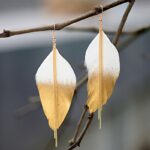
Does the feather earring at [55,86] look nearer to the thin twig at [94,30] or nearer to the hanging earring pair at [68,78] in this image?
the hanging earring pair at [68,78]

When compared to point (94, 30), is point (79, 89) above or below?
below

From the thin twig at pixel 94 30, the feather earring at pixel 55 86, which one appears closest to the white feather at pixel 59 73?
the feather earring at pixel 55 86

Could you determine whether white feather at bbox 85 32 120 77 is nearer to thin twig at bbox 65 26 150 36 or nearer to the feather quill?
the feather quill

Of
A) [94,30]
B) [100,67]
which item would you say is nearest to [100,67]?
[100,67]

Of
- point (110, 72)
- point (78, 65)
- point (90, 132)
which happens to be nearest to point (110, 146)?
point (90, 132)

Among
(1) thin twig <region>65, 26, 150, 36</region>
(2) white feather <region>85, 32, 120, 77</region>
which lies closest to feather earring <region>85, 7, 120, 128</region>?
(2) white feather <region>85, 32, 120, 77</region>

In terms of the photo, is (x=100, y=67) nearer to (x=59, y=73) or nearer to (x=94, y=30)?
(x=59, y=73)

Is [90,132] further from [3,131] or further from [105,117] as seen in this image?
[3,131]

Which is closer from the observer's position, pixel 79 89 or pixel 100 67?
pixel 100 67
